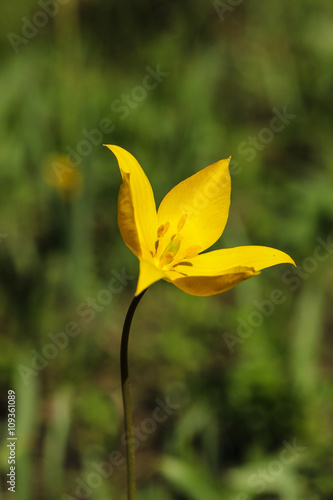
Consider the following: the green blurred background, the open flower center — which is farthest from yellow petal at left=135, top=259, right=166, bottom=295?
the green blurred background

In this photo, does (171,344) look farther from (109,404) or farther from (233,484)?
(233,484)

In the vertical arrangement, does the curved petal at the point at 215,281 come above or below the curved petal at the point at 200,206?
below

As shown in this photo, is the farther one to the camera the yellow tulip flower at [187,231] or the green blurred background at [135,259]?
the green blurred background at [135,259]

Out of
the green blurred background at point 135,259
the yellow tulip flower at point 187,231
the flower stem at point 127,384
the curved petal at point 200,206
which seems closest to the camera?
the flower stem at point 127,384

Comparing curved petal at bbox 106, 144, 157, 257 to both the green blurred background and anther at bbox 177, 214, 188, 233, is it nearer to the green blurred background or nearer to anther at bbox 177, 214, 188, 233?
anther at bbox 177, 214, 188, 233

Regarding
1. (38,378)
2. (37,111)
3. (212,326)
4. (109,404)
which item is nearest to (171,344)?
(212,326)

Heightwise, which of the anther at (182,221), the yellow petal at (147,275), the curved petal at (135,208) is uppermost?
the anther at (182,221)

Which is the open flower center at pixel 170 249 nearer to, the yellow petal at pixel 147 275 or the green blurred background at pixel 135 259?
the yellow petal at pixel 147 275

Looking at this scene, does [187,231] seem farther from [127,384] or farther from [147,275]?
[127,384]

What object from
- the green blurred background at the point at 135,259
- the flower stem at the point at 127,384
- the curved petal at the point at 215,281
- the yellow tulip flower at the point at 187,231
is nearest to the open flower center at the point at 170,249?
the yellow tulip flower at the point at 187,231
